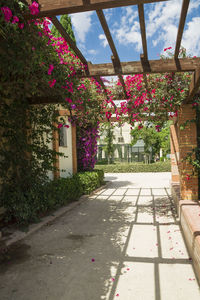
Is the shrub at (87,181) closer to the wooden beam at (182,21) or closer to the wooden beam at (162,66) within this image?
the wooden beam at (162,66)

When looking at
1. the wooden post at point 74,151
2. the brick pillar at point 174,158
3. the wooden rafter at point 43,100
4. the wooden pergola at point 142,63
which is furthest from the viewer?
the wooden post at point 74,151

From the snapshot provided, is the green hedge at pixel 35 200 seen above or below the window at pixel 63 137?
below

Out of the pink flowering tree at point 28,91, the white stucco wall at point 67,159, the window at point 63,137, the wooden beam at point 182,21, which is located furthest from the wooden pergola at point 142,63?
the white stucco wall at point 67,159

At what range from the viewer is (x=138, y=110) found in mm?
5961

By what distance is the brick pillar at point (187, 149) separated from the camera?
5586 mm

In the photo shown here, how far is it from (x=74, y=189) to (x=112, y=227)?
306 cm

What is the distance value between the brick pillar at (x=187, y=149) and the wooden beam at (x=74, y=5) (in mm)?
3702

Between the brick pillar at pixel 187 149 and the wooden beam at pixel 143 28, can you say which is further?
the brick pillar at pixel 187 149

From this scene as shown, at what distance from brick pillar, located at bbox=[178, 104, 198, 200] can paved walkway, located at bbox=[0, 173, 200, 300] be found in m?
0.80

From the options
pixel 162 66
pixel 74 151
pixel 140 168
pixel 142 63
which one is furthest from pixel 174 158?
pixel 140 168

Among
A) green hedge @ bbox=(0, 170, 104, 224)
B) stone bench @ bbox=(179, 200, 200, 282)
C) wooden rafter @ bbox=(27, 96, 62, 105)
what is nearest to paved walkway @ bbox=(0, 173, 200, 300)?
stone bench @ bbox=(179, 200, 200, 282)

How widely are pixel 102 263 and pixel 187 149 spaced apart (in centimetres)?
341

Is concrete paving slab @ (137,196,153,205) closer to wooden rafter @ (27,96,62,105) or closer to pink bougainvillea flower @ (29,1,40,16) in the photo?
wooden rafter @ (27,96,62,105)

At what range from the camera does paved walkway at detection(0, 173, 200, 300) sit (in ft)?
9.16
